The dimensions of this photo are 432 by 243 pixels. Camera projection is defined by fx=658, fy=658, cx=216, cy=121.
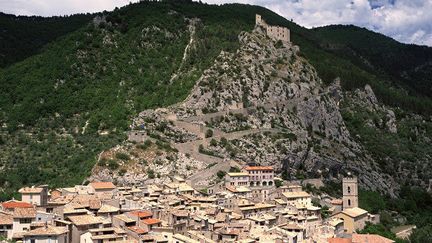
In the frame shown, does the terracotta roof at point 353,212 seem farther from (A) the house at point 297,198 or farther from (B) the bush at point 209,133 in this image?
(B) the bush at point 209,133

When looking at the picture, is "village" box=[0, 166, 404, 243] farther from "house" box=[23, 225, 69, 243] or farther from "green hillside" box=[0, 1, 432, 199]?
"green hillside" box=[0, 1, 432, 199]

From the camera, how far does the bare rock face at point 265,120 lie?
81.4 meters

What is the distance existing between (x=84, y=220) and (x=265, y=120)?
5085 cm

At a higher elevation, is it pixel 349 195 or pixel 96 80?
pixel 96 80

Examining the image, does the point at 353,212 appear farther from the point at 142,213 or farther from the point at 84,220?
the point at 84,220

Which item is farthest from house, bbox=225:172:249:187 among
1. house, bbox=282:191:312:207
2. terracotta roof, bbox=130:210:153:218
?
terracotta roof, bbox=130:210:153:218

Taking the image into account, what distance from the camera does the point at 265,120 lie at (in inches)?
3634

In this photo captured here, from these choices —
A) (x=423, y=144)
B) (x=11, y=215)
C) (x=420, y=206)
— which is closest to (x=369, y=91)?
(x=423, y=144)

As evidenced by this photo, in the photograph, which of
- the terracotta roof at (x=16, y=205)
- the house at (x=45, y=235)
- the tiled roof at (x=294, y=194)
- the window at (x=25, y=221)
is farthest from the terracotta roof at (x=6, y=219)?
the tiled roof at (x=294, y=194)

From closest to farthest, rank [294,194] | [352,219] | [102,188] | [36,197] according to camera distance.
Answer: [36,197] < [102,188] < [352,219] < [294,194]

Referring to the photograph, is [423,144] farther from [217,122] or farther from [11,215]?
[11,215]

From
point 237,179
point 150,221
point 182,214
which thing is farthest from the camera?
point 237,179

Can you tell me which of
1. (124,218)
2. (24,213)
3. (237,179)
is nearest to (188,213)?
(124,218)

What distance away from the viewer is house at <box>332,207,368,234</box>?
64.6m
